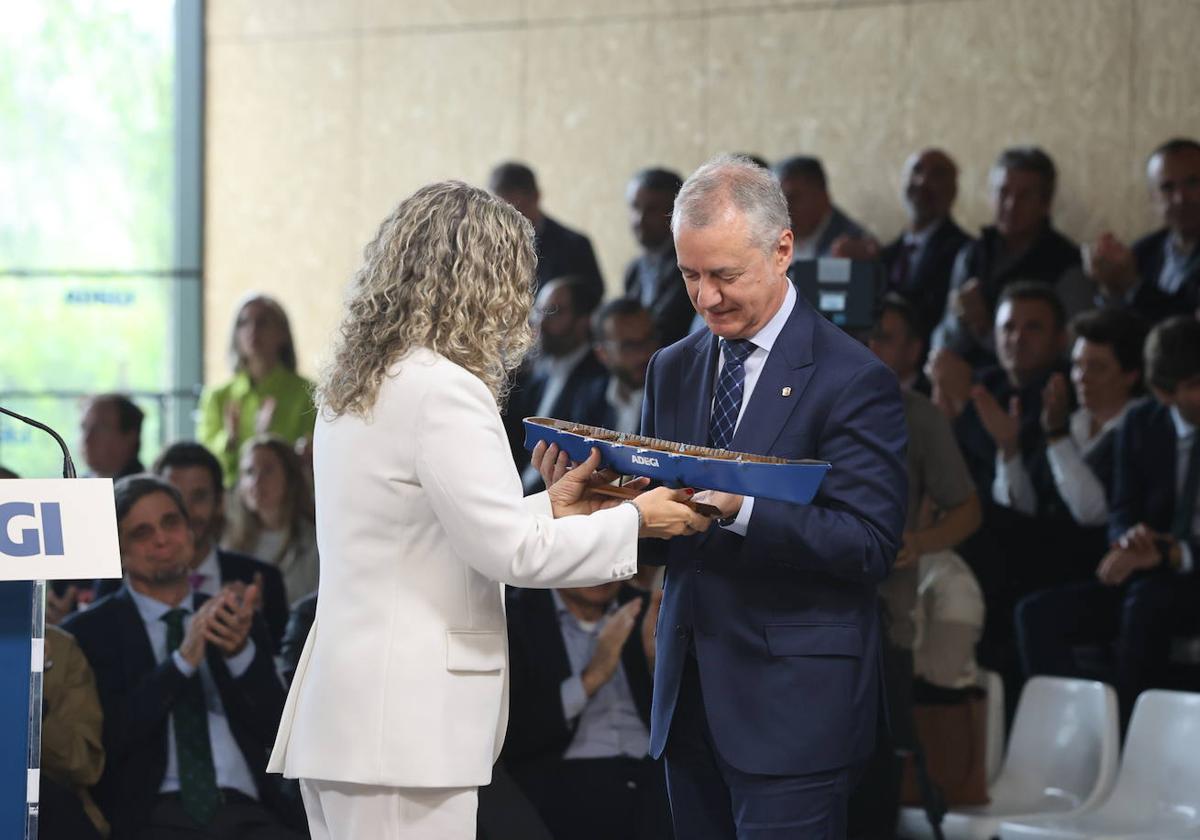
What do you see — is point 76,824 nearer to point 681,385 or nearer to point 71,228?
point 681,385

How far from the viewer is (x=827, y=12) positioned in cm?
748

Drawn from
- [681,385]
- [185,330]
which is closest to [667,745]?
[681,385]

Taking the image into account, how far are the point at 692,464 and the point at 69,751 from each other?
2184mm

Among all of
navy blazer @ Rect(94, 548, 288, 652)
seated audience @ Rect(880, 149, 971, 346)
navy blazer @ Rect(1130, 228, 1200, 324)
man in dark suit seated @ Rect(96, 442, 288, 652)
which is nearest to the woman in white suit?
man in dark suit seated @ Rect(96, 442, 288, 652)

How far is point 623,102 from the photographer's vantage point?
26.1 feet

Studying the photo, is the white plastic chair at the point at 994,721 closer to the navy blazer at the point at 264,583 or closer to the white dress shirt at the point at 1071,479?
the white dress shirt at the point at 1071,479

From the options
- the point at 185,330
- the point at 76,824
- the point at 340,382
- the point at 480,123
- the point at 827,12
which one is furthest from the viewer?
the point at 185,330

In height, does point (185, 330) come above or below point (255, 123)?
below

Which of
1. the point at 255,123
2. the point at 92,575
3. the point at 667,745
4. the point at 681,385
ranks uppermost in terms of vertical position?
the point at 255,123

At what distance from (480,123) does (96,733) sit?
4.82m

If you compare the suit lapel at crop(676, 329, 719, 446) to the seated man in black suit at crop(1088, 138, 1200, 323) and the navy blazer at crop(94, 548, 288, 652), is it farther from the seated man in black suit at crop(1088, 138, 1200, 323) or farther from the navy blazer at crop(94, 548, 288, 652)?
the seated man in black suit at crop(1088, 138, 1200, 323)

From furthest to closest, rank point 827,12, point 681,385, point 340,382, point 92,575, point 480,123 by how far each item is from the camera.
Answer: point 480,123 < point 827,12 < point 681,385 < point 92,575 < point 340,382

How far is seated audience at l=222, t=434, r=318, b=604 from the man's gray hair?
10.6 ft

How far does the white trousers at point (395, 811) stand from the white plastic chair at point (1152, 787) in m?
2.42
